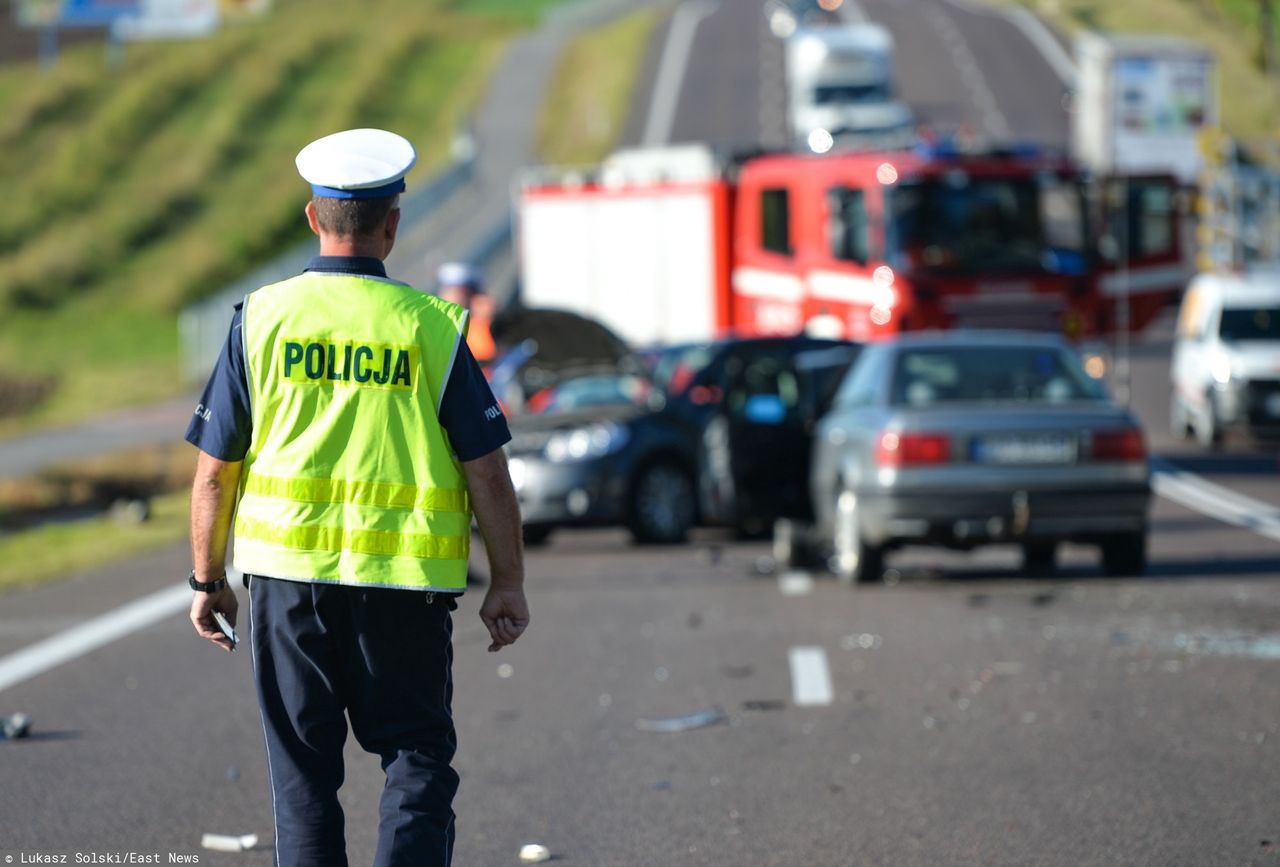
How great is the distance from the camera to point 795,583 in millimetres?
14734

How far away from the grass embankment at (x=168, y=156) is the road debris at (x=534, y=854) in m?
32.3

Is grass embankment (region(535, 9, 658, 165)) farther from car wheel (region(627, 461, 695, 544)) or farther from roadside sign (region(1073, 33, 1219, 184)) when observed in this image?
car wheel (region(627, 461, 695, 544))

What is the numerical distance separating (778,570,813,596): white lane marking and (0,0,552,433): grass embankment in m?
24.9

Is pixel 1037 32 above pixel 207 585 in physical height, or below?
above

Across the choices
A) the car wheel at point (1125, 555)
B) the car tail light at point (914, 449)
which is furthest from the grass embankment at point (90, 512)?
the car wheel at point (1125, 555)

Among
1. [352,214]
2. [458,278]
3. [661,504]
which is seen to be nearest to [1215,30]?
[661,504]

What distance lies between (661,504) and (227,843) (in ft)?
34.7

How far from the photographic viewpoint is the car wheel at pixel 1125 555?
545 inches

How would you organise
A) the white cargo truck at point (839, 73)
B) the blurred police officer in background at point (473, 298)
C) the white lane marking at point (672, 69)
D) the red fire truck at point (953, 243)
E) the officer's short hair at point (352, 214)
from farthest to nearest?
the white lane marking at point (672, 69), the white cargo truck at point (839, 73), the red fire truck at point (953, 243), the blurred police officer in background at point (473, 298), the officer's short hair at point (352, 214)

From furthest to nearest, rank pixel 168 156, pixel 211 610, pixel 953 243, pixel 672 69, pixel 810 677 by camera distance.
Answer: pixel 168 156 < pixel 672 69 < pixel 953 243 < pixel 810 677 < pixel 211 610

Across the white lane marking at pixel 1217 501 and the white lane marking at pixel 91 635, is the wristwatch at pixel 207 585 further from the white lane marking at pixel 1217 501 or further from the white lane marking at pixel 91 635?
the white lane marking at pixel 1217 501

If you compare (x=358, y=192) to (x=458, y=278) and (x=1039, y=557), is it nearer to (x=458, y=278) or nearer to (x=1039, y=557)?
(x=1039, y=557)

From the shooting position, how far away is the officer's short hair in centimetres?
506

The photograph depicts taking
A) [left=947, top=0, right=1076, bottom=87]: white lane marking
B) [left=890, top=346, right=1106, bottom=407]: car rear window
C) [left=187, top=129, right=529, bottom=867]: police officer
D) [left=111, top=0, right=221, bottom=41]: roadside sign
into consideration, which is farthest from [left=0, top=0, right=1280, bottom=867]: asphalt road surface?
[left=111, top=0, right=221, bottom=41]: roadside sign
